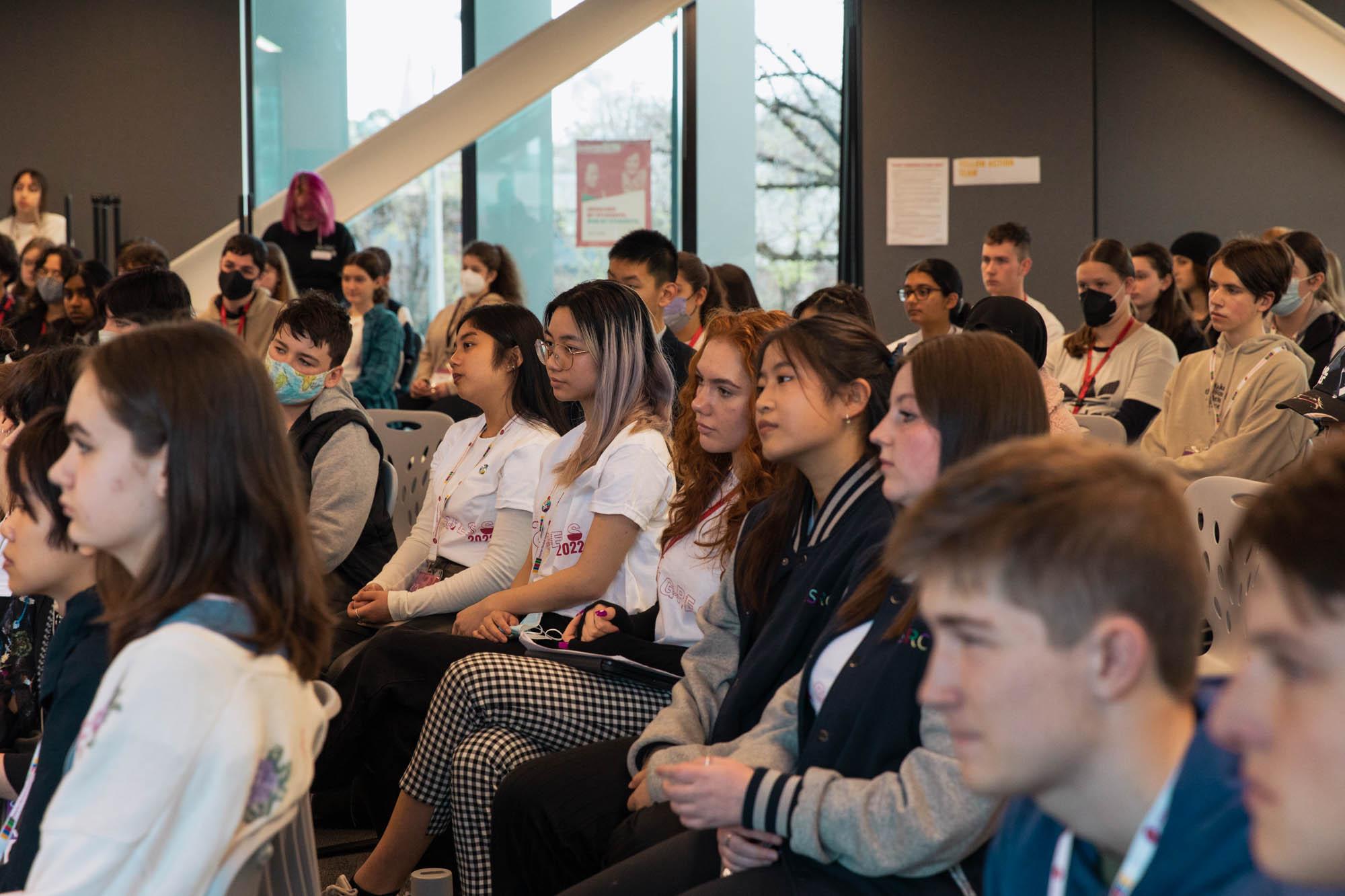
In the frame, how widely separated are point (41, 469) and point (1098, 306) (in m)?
4.31

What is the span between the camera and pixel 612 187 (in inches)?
328

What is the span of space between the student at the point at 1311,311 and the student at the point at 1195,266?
143 centimetres

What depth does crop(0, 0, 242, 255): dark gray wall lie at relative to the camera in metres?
8.29

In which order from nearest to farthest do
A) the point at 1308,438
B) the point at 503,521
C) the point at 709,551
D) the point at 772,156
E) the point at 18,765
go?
the point at 18,765 → the point at 709,551 → the point at 503,521 → the point at 1308,438 → the point at 772,156

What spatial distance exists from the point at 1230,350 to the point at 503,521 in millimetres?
2587

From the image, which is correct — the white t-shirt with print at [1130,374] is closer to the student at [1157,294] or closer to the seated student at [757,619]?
the student at [1157,294]

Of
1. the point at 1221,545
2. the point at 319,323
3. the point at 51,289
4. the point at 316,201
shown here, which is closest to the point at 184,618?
the point at 1221,545

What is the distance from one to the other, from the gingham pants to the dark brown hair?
0.89 meters

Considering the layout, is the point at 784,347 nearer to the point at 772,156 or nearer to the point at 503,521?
the point at 503,521

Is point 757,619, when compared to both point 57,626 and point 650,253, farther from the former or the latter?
point 650,253

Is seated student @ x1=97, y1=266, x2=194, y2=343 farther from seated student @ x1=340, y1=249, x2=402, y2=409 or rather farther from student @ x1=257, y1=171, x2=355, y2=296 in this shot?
student @ x1=257, y1=171, x2=355, y2=296

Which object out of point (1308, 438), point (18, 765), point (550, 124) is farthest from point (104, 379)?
point (550, 124)

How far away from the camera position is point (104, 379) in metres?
1.34

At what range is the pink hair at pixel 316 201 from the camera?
6.60m
